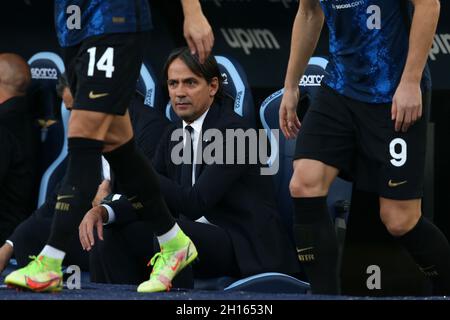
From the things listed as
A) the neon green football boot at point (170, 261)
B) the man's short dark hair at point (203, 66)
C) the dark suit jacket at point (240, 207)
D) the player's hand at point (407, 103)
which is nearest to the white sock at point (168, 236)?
the neon green football boot at point (170, 261)

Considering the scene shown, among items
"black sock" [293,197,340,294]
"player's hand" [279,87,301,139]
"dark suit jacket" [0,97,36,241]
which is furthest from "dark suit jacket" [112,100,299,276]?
"dark suit jacket" [0,97,36,241]

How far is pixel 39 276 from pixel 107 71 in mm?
638

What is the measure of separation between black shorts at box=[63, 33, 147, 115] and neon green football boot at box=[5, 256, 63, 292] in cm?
47

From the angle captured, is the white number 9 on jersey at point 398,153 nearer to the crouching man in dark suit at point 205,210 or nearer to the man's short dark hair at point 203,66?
the crouching man in dark suit at point 205,210

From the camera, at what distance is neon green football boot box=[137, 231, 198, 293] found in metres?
4.11

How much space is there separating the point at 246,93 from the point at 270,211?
1.93ft

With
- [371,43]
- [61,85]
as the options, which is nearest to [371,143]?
[371,43]

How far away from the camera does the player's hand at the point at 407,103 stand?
409 cm

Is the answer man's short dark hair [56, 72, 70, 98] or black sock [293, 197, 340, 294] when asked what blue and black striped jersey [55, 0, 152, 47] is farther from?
man's short dark hair [56, 72, 70, 98]

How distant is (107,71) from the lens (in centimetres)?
384

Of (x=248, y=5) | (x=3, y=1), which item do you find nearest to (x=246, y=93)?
(x=248, y=5)

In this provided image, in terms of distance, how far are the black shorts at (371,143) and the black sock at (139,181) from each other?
50 cm

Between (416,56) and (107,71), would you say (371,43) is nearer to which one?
(416,56)

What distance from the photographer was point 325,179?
4227mm
